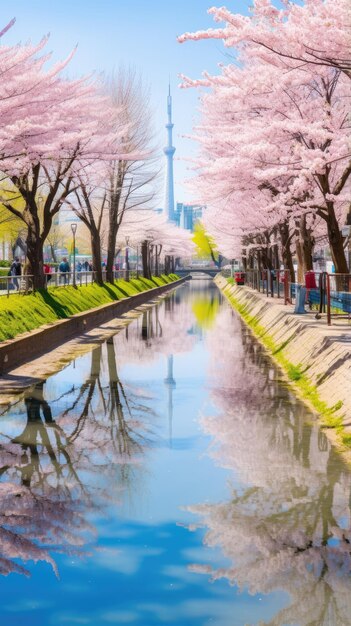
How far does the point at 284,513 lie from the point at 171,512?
110 cm

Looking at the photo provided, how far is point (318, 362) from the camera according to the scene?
57.9 ft

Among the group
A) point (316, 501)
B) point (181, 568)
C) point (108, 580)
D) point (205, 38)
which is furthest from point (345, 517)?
point (205, 38)

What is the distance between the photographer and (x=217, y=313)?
47.5m

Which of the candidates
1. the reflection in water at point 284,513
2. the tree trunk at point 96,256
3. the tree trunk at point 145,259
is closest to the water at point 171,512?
the reflection in water at point 284,513

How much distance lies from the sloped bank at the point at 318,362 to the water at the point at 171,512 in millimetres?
434

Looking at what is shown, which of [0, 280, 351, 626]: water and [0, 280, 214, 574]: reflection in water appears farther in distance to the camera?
[0, 280, 214, 574]: reflection in water

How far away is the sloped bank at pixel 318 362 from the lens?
13.6 metres

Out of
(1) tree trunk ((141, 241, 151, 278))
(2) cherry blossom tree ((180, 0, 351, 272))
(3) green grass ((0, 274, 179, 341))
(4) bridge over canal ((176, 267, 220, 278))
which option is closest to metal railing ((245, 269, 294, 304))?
(2) cherry blossom tree ((180, 0, 351, 272))

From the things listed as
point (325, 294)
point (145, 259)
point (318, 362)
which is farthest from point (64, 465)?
point (145, 259)

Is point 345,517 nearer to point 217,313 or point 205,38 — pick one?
point 205,38

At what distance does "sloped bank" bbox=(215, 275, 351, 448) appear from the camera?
13578 millimetres

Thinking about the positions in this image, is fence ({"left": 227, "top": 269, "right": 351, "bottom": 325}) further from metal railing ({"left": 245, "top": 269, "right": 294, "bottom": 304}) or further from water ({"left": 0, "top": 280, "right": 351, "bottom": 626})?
water ({"left": 0, "top": 280, "right": 351, "bottom": 626})

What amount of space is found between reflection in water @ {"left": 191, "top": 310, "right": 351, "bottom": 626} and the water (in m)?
0.02

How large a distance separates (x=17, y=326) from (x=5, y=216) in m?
55.3
